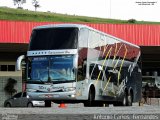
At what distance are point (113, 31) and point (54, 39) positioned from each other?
767 inches

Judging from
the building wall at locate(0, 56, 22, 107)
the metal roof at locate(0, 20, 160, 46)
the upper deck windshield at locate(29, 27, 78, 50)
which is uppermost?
the metal roof at locate(0, 20, 160, 46)

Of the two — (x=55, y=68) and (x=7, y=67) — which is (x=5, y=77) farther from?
(x=55, y=68)

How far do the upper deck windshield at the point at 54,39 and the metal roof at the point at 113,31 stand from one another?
17369 mm

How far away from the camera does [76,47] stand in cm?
1833

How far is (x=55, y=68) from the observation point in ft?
60.2

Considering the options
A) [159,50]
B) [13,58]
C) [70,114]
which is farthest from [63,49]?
[159,50]

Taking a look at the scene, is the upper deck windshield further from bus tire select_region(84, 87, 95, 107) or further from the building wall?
the building wall

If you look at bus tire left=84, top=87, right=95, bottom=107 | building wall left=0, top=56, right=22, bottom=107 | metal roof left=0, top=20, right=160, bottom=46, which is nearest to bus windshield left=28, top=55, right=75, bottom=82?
bus tire left=84, top=87, right=95, bottom=107

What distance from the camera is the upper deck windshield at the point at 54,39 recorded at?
18.4 m

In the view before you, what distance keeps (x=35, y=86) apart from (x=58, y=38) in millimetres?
2129

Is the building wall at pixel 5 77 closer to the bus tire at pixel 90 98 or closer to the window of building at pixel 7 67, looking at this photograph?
the window of building at pixel 7 67

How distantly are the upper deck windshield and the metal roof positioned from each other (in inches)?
684

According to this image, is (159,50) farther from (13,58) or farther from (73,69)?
(73,69)

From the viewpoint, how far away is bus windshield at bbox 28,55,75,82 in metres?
18.2
